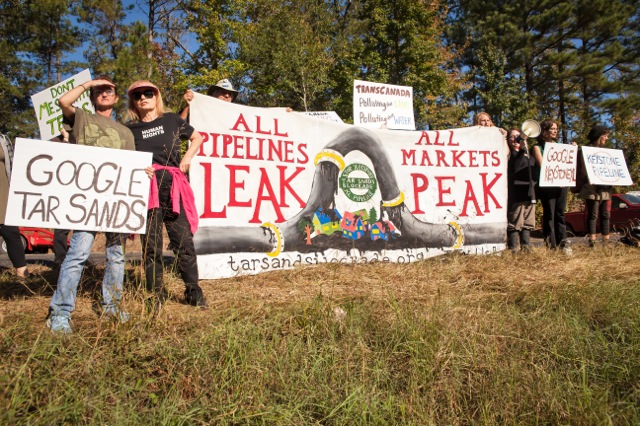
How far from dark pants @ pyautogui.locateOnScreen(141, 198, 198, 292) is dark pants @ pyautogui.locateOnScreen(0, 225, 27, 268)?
1978 mm

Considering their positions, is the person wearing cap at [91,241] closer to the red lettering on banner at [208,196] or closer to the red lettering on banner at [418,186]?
the red lettering on banner at [208,196]

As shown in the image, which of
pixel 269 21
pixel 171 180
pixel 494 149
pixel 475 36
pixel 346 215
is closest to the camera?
pixel 171 180

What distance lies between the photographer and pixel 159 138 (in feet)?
10.1

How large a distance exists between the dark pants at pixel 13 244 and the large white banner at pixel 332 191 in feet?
5.76

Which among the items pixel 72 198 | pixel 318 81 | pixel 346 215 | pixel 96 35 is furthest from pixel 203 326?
pixel 96 35

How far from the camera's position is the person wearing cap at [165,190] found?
9.71ft

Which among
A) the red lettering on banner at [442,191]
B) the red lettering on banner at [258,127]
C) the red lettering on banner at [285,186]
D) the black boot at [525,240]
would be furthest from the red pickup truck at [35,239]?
the black boot at [525,240]

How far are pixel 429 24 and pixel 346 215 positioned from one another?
1932 cm

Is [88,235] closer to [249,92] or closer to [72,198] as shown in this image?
[72,198]

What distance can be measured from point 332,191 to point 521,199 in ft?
8.16

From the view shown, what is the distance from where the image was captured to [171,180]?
3.03 metres

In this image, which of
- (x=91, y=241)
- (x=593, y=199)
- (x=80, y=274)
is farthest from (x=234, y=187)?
(x=593, y=199)

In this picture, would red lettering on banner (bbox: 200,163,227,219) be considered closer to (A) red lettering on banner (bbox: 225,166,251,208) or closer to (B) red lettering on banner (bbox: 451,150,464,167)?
(A) red lettering on banner (bbox: 225,166,251,208)

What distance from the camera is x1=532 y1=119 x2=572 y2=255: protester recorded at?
18.2ft
